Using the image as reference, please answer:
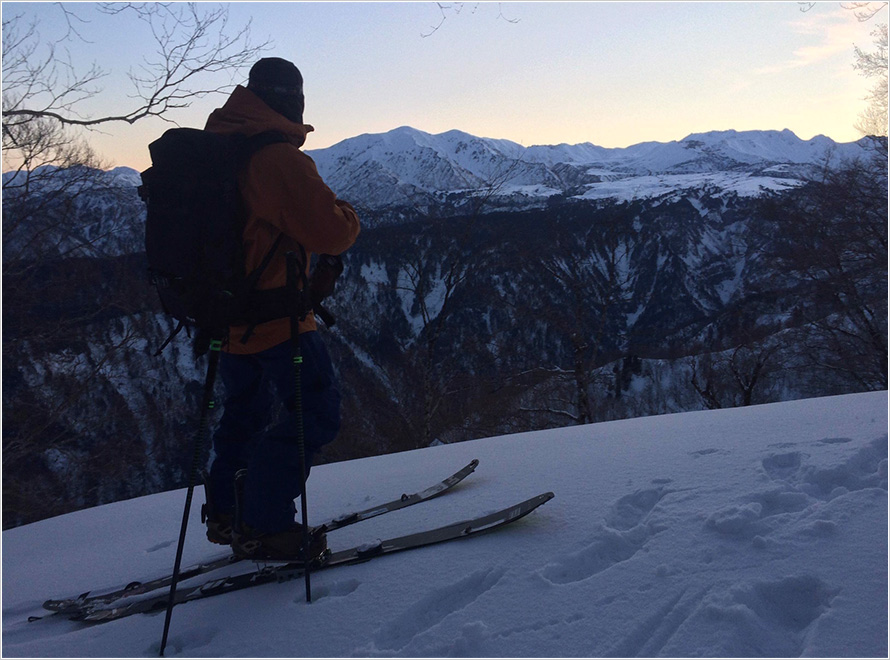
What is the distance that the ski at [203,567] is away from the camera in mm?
2617

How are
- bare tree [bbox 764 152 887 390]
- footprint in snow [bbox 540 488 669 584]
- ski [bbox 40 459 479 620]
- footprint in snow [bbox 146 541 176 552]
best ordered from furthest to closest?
bare tree [bbox 764 152 887 390], footprint in snow [bbox 146 541 176 552], ski [bbox 40 459 479 620], footprint in snow [bbox 540 488 669 584]

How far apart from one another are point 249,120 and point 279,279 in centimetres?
65

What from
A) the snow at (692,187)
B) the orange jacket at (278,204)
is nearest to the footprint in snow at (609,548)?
the orange jacket at (278,204)

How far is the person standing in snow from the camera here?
229 cm

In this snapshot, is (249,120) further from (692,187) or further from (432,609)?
(692,187)

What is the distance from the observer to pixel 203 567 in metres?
2.78

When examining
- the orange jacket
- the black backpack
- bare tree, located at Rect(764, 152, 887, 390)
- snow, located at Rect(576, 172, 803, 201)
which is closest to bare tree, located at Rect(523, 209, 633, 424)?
bare tree, located at Rect(764, 152, 887, 390)

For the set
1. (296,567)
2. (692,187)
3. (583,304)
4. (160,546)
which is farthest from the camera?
(692,187)

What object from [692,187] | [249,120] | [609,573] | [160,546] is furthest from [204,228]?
[692,187]

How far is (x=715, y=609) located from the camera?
5.43ft

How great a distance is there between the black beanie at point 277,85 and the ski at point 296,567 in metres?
1.85

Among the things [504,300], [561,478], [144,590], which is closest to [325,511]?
[144,590]

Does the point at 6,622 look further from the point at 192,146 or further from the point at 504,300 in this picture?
the point at 504,300

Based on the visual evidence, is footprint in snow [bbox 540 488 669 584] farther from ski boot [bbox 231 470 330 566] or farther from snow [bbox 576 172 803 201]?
snow [bbox 576 172 803 201]
